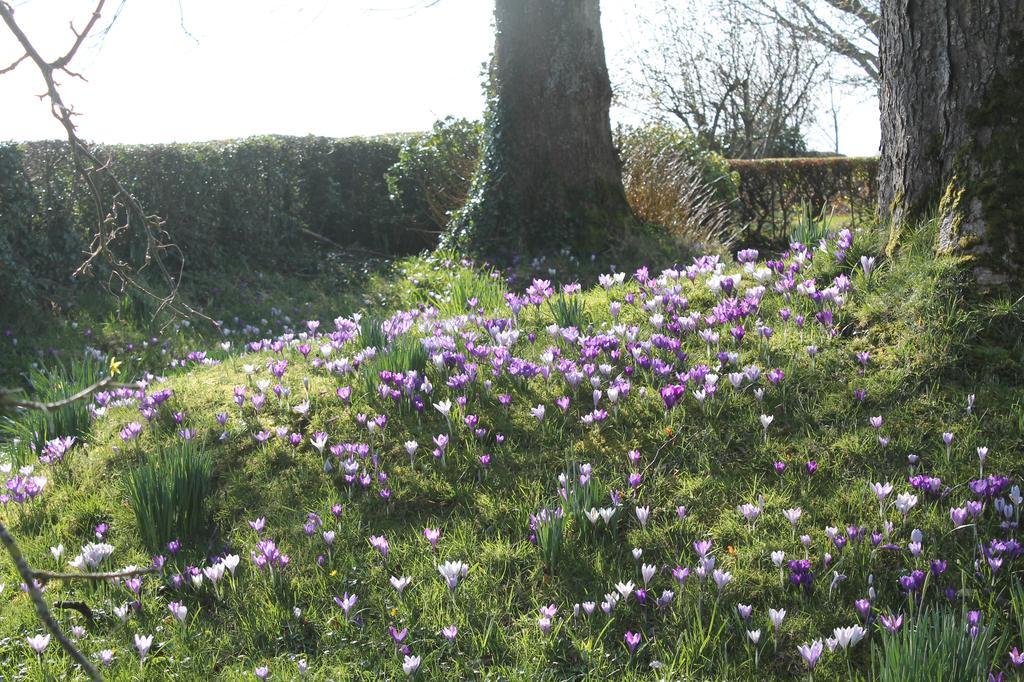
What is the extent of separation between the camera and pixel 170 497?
12.3ft

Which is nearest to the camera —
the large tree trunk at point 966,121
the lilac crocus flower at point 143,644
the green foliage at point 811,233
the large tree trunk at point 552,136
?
the lilac crocus flower at point 143,644

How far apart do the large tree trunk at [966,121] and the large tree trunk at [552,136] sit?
4816 mm

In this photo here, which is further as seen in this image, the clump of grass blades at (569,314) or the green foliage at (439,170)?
the green foliage at (439,170)

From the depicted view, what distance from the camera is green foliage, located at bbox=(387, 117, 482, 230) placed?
12.3 m

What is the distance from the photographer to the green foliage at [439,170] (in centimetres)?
1234

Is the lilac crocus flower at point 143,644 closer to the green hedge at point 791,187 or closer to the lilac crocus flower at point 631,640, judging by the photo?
the lilac crocus flower at point 631,640

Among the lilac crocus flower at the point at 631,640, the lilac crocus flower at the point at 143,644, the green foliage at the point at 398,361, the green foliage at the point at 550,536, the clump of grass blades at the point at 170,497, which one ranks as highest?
the green foliage at the point at 398,361

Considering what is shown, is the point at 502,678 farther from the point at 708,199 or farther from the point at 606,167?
the point at 708,199

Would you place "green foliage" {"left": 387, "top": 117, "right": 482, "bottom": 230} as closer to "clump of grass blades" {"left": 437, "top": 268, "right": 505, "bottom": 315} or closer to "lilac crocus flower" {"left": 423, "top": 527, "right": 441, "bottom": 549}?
"clump of grass blades" {"left": 437, "top": 268, "right": 505, "bottom": 315}

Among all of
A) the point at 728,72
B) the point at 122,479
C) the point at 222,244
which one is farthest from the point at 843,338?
the point at 728,72

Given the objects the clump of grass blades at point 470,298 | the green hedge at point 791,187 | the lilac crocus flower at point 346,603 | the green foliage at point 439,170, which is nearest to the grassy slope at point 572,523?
the lilac crocus flower at point 346,603

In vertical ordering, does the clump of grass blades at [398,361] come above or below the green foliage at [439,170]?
below

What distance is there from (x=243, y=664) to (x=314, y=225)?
11.4m

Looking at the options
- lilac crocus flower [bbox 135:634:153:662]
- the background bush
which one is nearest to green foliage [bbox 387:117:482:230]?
the background bush
